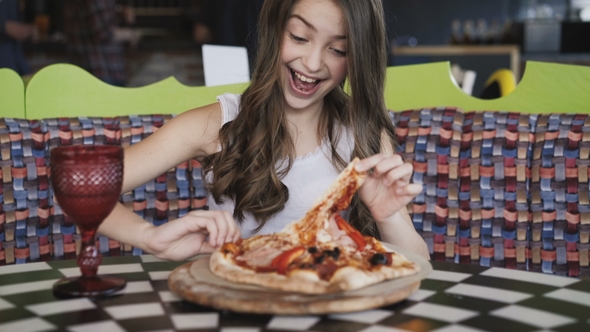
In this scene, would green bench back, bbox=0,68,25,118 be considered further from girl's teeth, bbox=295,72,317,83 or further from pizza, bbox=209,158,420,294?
pizza, bbox=209,158,420,294

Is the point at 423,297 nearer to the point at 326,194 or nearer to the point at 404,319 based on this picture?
the point at 404,319

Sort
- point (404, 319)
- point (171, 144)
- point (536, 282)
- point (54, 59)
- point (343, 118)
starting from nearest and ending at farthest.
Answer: point (404, 319) → point (536, 282) → point (171, 144) → point (343, 118) → point (54, 59)

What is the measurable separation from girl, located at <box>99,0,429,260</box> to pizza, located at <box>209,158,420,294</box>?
0.30 meters

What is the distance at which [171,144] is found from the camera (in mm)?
1675

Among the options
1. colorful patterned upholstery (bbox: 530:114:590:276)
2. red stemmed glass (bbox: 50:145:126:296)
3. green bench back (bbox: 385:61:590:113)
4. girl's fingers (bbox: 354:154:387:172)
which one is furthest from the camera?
green bench back (bbox: 385:61:590:113)

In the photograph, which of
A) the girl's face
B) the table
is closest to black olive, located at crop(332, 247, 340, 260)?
the table

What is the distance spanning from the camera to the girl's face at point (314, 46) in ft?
5.19

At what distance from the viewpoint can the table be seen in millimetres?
906

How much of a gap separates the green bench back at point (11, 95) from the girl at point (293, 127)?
2.26 ft

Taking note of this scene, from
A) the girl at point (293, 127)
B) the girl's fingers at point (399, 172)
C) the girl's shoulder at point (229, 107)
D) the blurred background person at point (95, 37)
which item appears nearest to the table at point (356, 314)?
the girl's fingers at point (399, 172)

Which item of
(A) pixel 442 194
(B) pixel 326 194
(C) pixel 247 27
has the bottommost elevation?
(A) pixel 442 194

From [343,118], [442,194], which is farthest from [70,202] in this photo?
[442,194]

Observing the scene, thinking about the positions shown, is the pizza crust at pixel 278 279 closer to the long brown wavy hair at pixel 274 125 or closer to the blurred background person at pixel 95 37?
the long brown wavy hair at pixel 274 125

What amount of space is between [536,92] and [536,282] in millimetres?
1171
